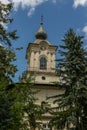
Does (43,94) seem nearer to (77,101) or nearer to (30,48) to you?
(30,48)

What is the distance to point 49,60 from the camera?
52594 millimetres

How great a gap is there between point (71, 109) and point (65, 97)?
91.9 inches

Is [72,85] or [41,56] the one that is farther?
[41,56]

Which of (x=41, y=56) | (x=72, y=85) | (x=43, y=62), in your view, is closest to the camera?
(x=72, y=85)

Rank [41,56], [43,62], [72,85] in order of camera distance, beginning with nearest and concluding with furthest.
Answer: [72,85] → [43,62] → [41,56]

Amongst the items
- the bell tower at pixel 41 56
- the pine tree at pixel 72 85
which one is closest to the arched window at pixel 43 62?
the bell tower at pixel 41 56

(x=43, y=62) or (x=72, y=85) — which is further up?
(x=43, y=62)

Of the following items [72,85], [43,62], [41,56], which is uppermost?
[41,56]

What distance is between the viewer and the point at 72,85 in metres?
26.1

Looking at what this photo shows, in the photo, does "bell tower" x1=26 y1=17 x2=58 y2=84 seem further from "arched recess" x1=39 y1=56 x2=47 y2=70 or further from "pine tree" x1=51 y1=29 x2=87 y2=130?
"pine tree" x1=51 y1=29 x2=87 y2=130

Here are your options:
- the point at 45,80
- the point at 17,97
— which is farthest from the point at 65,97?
the point at 45,80

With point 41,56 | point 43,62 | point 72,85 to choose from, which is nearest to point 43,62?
point 43,62

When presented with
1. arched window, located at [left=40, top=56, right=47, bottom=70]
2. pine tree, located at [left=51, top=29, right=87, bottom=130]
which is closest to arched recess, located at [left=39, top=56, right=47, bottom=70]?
arched window, located at [left=40, top=56, right=47, bottom=70]

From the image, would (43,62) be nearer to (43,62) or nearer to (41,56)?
(43,62)
